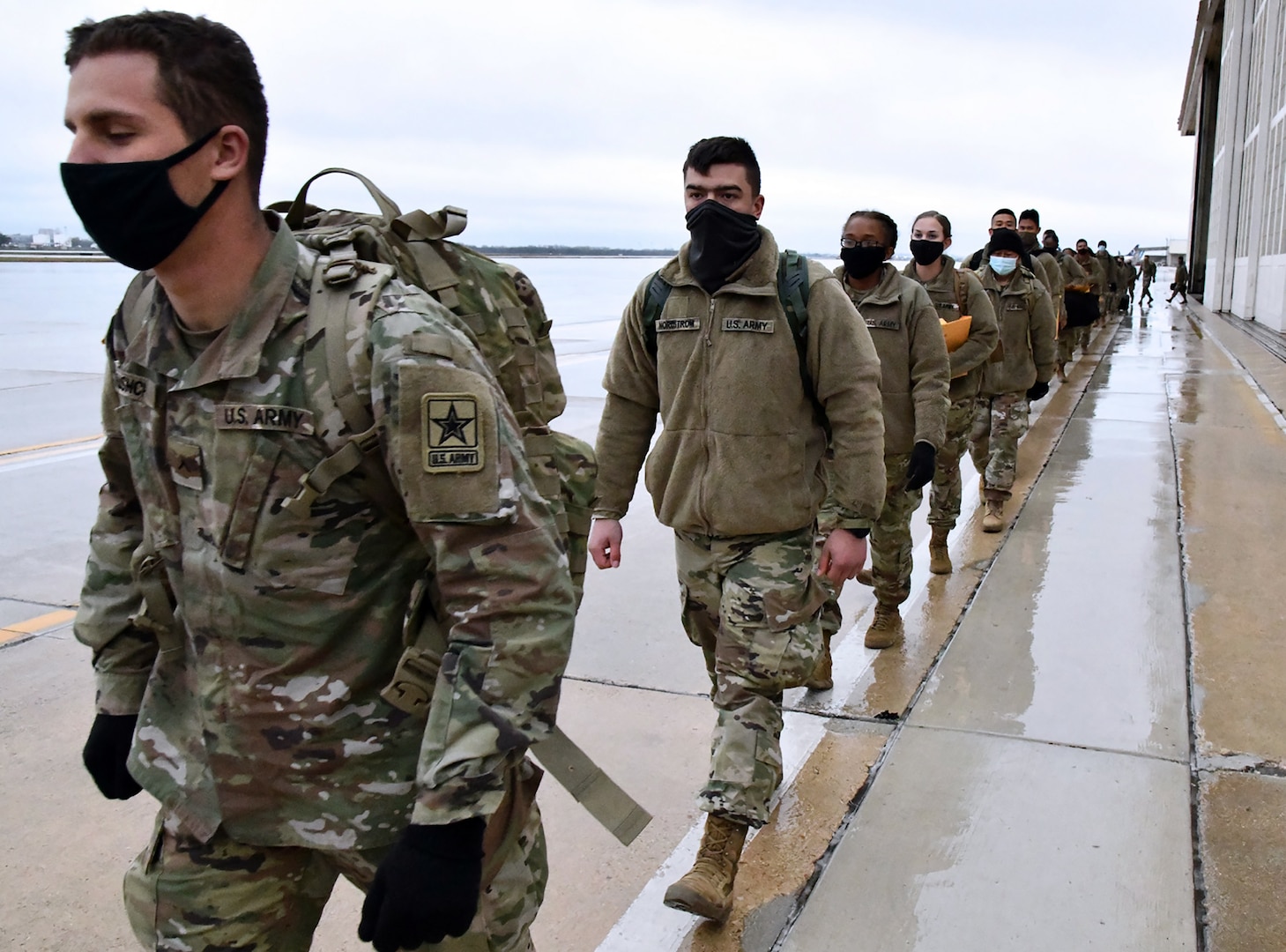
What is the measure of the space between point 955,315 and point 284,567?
201 inches

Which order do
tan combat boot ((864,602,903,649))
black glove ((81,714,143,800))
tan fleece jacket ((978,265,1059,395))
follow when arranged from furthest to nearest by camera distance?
tan fleece jacket ((978,265,1059,395)), tan combat boot ((864,602,903,649)), black glove ((81,714,143,800))

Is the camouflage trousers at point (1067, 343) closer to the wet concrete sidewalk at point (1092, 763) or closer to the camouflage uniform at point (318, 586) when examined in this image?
the wet concrete sidewalk at point (1092, 763)

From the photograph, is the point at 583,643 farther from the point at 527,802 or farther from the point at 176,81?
the point at 176,81

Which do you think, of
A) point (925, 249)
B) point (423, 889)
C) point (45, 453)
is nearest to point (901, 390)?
point (925, 249)

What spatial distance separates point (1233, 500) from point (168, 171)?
7.31 metres

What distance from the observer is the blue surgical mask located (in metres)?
7.94

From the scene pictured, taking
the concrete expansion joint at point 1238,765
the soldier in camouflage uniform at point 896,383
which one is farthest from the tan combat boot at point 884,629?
the concrete expansion joint at point 1238,765

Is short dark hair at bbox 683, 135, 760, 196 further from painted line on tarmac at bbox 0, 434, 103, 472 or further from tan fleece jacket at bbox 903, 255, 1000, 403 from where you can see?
painted line on tarmac at bbox 0, 434, 103, 472

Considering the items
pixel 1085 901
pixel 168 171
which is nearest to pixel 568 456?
pixel 168 171

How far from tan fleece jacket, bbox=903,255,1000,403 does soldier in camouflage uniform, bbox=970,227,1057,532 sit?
591 millimetres

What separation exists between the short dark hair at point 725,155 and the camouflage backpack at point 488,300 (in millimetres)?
1319

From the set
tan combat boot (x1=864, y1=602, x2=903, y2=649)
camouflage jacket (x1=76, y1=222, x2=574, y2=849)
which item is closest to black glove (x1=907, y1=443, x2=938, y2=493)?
tan combat boot (x1=864, y1=602, x2=903, y2=649)

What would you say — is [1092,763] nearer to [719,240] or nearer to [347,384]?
[719,240]

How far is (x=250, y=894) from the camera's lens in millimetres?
1787
